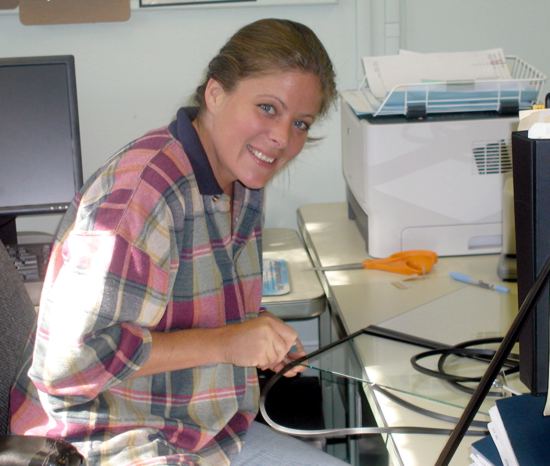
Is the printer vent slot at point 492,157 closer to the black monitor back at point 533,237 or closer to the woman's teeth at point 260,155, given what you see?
the woman's teeth at point 260,155

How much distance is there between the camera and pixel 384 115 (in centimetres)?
178

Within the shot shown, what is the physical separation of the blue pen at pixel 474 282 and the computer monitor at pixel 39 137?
83 cm

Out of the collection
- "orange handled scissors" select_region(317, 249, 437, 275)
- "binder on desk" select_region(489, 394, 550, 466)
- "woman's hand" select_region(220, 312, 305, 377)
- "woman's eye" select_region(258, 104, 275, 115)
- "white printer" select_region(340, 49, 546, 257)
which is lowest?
"orange handled scissors" select_region(317, 249, 437, 275)

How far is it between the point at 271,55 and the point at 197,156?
181 millimetres

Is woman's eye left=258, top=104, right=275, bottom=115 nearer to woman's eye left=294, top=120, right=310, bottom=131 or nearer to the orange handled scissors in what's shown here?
woman's eye left=294, top=120, right=310, bottom=131

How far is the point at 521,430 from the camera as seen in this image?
33.2 inches

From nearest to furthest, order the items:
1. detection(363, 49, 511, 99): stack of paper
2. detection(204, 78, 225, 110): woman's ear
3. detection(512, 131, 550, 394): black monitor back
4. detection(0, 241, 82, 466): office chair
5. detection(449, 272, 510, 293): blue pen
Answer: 1. detection(512, 131, 550, 394): black monitor back
2. detection(0, 241, 82, 466): office chair
3. detection(204, 78, 225, 110): woman's ear
4. detection(449, 272, 510, 293): blue pen
5. detection(363, 49, 511, 99): stack of paper

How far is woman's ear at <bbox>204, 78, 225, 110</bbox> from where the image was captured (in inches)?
51.8

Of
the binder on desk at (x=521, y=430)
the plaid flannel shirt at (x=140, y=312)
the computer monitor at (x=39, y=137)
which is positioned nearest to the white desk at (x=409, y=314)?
the binder on desk at (x=521, y=430)

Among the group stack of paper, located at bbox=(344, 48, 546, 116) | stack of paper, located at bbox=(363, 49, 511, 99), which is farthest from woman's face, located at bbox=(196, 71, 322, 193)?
stack of paper, located at bbox=(363, 49, 511, 99)

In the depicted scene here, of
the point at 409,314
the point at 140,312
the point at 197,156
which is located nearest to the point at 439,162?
the point at 409,314

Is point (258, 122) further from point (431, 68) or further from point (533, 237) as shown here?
point (431, 68)

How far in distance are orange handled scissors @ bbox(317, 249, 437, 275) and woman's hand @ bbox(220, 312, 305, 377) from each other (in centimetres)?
54

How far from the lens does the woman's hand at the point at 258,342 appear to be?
119 cm
